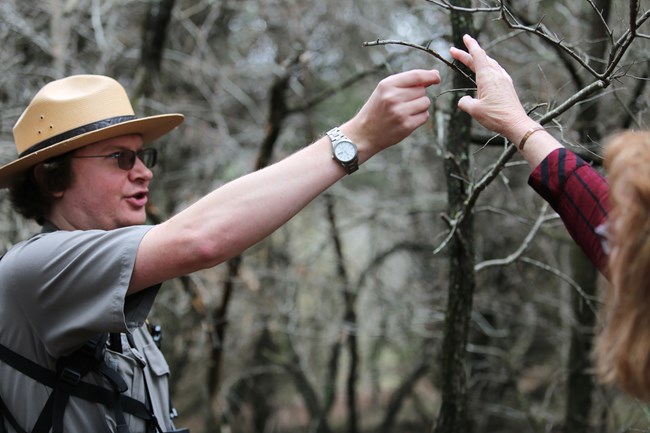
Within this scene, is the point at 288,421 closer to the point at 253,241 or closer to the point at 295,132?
the point at 295,132

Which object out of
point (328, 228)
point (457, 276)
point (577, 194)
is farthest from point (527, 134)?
point (328, 228)

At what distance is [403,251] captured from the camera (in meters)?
7.24

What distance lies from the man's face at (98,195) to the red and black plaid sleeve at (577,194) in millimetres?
1370

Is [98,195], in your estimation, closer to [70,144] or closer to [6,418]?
[70,144]

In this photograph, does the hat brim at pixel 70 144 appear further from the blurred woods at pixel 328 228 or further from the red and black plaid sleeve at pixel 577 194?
the blurred woods at pixel 328 228

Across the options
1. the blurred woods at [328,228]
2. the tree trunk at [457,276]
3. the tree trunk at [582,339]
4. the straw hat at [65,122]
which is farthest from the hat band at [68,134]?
the tree trunk at [582,339]

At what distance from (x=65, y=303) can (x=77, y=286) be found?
2.6 inches

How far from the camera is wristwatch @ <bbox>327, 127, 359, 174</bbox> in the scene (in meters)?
1.69

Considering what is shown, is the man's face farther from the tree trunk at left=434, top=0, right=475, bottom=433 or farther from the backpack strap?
the tree trunk at left=434, top=0, right=475, bottom=433

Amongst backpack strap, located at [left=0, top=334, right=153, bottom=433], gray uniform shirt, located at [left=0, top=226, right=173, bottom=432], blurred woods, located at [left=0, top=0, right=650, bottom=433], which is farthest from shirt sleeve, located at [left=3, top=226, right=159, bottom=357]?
blurred woods, located at [left=0, top=0, right=650, bottom=433]

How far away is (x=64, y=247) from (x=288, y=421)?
287 inches

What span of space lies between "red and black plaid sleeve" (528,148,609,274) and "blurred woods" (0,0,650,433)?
7.50ft

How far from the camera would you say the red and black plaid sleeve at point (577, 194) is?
1515 mm

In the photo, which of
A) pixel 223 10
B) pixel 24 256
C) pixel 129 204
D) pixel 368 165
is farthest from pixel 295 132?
pixel 24 256
